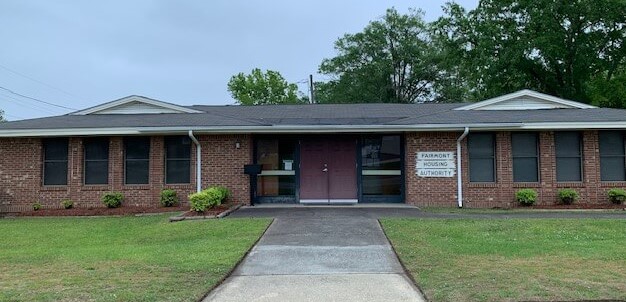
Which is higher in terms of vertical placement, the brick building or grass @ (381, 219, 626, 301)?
the brick building

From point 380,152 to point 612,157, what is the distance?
21.3 feet

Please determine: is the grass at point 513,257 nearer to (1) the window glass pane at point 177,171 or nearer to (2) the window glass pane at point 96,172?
(1) the window glass pane at point 177,171

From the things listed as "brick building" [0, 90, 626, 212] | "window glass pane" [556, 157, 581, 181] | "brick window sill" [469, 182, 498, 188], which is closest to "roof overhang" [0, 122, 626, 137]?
"brick building" [0, 90, 626, 212]

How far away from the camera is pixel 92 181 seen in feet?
45.5

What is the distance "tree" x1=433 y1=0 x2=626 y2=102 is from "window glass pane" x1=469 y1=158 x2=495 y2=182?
52.1 feet

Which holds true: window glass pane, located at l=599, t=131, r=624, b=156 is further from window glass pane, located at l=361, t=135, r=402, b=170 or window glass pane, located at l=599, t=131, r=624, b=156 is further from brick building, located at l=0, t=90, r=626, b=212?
window glass pane, located at l=361, t=135, r=402, b=170

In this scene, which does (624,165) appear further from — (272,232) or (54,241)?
(54,241)

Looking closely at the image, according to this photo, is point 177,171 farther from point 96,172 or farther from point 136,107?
point 136,107

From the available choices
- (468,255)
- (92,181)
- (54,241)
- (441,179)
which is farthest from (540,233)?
(92,181)

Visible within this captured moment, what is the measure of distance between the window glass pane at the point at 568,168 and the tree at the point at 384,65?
88.9 ft

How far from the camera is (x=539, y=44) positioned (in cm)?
2608

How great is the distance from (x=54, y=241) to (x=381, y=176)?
28.5 feet

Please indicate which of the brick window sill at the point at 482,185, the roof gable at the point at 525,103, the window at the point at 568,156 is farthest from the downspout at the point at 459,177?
the window at the point at 568,156

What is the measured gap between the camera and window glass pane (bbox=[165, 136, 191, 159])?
1386 centimetres
